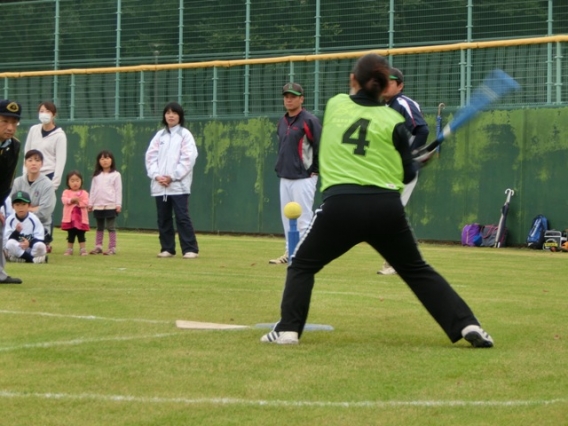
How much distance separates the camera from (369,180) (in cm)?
766

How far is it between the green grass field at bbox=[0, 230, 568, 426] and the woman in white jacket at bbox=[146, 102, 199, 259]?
12.7 feet

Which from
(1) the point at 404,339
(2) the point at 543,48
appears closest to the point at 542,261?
(2) the point at 543,48

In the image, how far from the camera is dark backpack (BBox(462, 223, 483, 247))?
2336 cm

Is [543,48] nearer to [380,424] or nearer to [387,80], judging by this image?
[387,80]

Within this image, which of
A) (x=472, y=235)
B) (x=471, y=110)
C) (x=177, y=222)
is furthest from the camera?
(x=472, y=235)

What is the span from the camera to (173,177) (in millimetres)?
17031

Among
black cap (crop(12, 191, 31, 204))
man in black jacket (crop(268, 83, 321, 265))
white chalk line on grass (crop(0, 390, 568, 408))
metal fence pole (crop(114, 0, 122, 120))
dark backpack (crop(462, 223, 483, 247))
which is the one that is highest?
metal fence pole (crop(114, 0, 122, 120))

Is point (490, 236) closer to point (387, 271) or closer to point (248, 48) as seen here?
point (248, 48)

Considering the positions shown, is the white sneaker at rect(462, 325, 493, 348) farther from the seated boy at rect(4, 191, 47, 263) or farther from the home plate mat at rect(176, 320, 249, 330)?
the seated boy at rect(4, 191, 47, 263)

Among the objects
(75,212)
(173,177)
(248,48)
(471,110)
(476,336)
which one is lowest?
(476,336)

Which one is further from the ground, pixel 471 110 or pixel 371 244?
pixel 471 110

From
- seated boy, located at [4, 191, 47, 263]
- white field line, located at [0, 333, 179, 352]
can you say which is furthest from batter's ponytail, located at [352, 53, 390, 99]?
seated boy, located at [4, 191, 47, 263]

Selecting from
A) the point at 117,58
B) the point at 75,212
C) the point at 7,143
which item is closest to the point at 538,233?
the point at 75,212

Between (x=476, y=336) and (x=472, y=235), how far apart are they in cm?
1583
